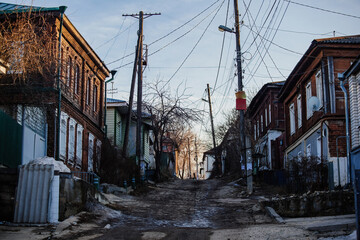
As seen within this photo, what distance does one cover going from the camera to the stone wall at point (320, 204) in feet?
47.6

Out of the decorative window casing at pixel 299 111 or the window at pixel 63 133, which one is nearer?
the window at pixel 63 133

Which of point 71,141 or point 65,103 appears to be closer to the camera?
point 65,103

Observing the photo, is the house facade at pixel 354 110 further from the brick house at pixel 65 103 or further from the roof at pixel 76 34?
the roof at pixel 76 34

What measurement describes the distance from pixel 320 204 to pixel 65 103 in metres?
13.0

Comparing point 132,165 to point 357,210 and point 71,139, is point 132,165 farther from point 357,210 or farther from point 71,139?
point 357,210

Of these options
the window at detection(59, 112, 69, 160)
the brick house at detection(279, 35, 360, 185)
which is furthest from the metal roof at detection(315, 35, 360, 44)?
the window at detection(59, 112, 69, 160)

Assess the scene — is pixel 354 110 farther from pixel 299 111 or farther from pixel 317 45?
pixel 299 111

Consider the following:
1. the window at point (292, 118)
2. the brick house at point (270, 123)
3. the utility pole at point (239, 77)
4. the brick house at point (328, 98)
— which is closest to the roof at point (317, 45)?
the brick house at point (328, 98)

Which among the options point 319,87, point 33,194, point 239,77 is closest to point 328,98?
point 319,87

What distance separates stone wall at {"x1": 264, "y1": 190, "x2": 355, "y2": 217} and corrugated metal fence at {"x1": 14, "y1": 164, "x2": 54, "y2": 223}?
676 cm

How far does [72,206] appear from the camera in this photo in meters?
13.7

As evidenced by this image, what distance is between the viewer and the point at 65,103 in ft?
76.6

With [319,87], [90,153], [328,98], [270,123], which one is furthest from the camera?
[270,123]

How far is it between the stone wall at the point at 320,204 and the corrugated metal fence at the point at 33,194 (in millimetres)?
6764
